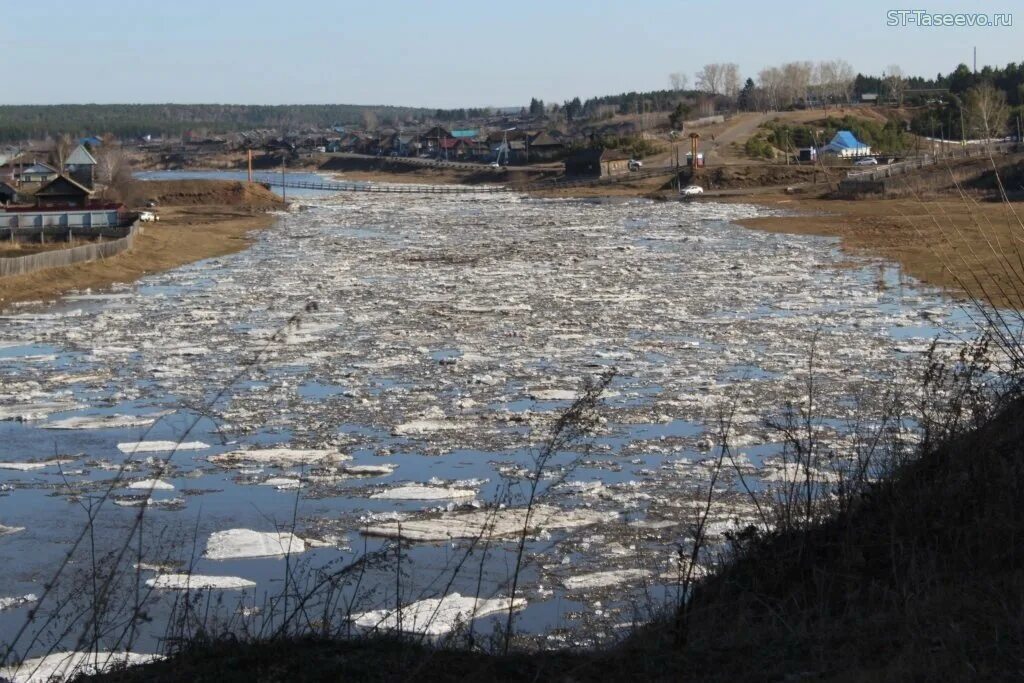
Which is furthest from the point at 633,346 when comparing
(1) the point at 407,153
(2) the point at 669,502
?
(1) the point at 407,153

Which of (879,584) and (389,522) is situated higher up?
(879,584)

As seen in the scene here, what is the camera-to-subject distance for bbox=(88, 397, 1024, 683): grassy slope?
440cm

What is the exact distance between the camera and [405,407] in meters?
17.0

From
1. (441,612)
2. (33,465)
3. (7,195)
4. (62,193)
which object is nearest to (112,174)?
(7,195)

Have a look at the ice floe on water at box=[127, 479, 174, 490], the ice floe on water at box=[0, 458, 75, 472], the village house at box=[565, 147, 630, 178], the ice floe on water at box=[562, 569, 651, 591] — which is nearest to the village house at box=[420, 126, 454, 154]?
the village house at box=[565, 147, 630, 178]

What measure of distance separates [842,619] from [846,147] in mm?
102205

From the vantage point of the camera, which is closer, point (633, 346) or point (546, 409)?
point (546, 409)

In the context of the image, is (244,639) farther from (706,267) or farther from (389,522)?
(706,267)

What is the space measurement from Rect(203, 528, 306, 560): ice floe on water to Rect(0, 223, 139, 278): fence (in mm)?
26521

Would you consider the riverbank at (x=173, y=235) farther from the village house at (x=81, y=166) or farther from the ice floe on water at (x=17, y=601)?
the ice floe on water at (x=17, y=601)

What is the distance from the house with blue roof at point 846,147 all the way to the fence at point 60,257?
226 ft

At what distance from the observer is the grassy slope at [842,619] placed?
14.4 feet

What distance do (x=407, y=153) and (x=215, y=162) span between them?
35.4 metres

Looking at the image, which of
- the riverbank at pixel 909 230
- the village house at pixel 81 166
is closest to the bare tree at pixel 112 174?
the village house at pixel 81 166
